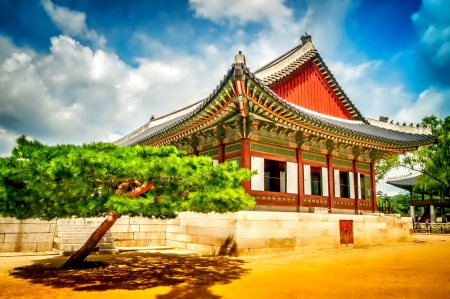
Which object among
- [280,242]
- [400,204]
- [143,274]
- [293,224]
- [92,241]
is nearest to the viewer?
[143,274]

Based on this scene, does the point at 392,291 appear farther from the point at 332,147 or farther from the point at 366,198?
the point at 366,198

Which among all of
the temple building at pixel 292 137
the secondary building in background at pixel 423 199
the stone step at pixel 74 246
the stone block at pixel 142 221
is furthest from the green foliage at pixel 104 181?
the secondary building in background at pixel 423 199

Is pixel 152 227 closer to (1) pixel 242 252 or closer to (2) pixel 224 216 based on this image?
(2) pixel 224 216

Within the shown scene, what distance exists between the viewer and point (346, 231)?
1414 cm

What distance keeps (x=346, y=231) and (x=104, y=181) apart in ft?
36.9

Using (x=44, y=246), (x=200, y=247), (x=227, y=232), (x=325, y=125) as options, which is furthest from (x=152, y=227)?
(x=325, y=125)

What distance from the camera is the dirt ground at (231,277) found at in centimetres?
609

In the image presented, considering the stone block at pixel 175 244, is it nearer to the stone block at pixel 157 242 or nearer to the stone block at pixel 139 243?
the stone block at pixel 157 242

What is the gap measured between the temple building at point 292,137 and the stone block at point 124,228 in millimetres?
4421

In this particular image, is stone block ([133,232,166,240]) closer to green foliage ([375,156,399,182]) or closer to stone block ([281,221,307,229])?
stone block ([281,221,307,229])

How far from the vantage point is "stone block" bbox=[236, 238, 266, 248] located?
422 inches

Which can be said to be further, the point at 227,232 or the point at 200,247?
the point at 200,247

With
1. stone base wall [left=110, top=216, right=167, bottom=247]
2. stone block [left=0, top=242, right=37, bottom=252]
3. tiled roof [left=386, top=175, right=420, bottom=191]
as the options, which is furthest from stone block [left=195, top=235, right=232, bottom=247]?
tiled roof [left=386, top=175, right=420, bottom=191]

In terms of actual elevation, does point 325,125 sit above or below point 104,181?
above
